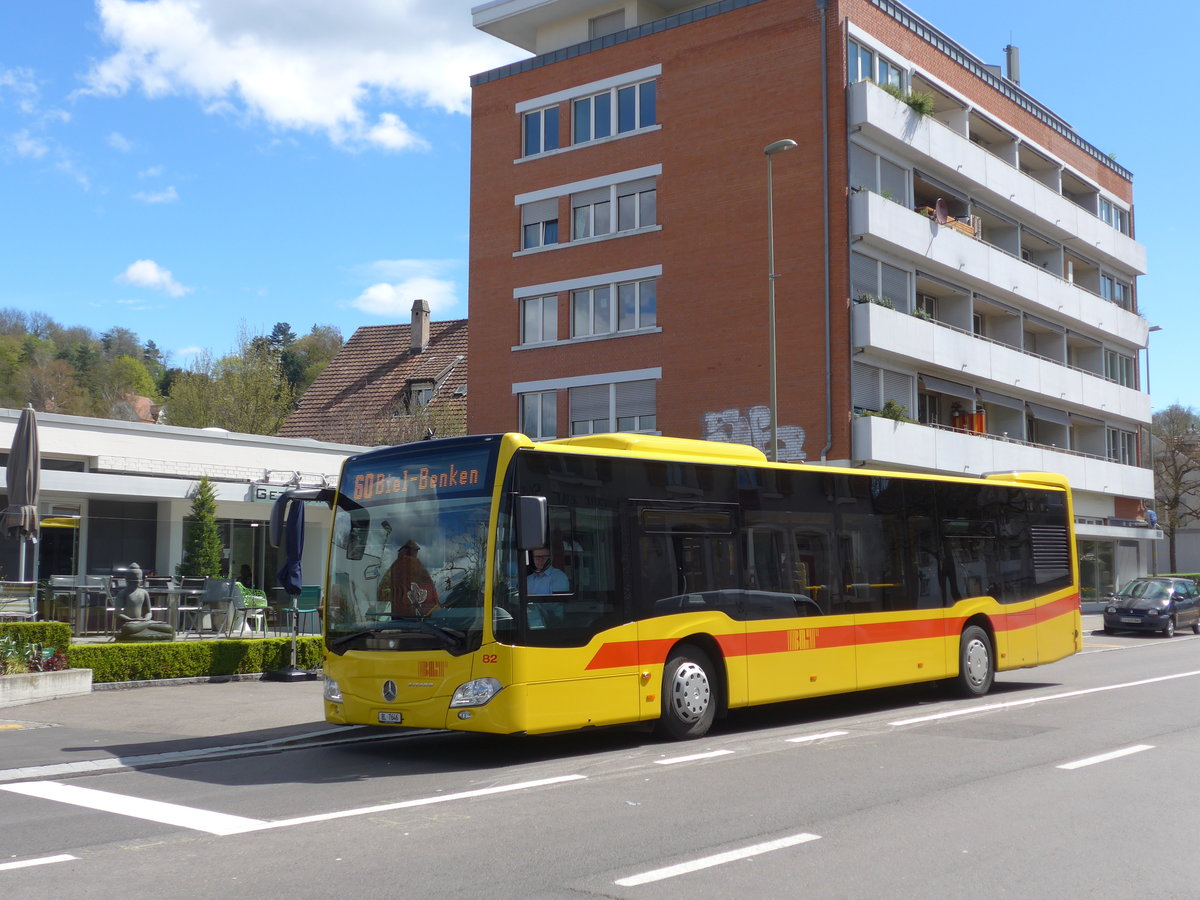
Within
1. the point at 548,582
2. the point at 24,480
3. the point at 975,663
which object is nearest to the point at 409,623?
the point at 548,582

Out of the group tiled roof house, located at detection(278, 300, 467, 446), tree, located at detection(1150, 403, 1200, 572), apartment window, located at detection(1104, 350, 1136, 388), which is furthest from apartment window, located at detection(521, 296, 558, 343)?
tree, located at detection(1150, 403, 1200, 572)

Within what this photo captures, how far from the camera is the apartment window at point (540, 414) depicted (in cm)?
3769

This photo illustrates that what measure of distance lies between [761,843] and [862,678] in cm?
738

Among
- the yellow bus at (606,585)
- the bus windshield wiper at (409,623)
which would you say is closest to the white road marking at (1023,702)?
the yellow bus at (606,585)

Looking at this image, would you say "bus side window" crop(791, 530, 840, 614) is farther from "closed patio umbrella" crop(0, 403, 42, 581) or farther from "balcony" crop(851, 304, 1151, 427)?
"balcony" crop(851, 304, 1151, 427)

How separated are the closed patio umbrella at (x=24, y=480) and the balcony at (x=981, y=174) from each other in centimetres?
2240

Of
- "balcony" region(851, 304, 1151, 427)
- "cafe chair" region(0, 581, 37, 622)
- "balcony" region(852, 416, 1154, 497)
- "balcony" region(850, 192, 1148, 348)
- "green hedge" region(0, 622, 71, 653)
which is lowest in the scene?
"green hedge" region(0, 622, 71, 653)

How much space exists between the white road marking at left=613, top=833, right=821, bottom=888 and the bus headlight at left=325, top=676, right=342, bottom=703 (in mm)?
5500

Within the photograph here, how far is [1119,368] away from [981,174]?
16589mm

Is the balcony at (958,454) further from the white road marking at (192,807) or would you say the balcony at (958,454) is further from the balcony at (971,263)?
the white road marking at (192,807)

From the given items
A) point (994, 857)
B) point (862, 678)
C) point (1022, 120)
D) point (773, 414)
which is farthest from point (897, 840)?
point (1022, 120)

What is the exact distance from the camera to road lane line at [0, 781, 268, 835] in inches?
312

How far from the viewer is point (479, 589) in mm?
10633

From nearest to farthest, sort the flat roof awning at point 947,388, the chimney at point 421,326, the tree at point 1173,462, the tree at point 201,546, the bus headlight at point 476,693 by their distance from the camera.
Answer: the bus headlight at point 476,693 < the tree at point 201,546 < the flat roof awning at point 947,388 < the chimney at point 421,326 < the tree at point 1173,462
